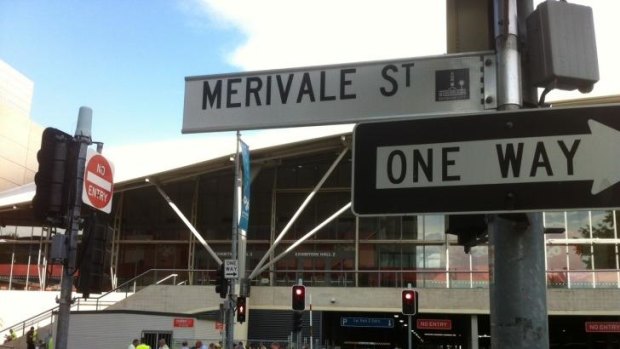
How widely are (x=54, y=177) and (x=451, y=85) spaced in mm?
7275

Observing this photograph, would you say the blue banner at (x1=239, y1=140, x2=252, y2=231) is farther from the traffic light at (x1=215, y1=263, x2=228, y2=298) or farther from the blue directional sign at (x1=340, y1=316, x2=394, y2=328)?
the blue directional sign at (x1=340, y1=316, x2=394, y2=328)

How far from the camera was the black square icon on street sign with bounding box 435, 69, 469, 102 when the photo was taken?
337cm

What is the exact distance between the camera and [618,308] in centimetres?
3052

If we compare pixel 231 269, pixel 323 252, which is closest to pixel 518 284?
pixel 231 269

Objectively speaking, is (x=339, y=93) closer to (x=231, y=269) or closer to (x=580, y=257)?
(x=231, y=269)

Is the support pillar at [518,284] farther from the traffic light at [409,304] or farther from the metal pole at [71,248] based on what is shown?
the traffic light at [409,304]

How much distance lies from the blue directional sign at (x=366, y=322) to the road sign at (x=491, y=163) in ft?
102

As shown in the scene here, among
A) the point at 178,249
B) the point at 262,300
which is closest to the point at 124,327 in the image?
the point at 262,300

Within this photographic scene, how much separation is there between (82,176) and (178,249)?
103 ft

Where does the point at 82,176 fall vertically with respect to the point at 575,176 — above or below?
above

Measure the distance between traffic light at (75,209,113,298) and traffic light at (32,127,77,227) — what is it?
0.46m

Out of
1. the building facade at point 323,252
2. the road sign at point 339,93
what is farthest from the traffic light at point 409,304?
the road sign at point 339,93

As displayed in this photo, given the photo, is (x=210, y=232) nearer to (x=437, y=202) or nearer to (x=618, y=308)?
(x=618, y=308)

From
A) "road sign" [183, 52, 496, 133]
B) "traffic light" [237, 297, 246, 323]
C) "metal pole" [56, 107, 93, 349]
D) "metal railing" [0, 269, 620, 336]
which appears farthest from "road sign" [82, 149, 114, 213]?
"metal railing" [0, 269, 620, 336]
